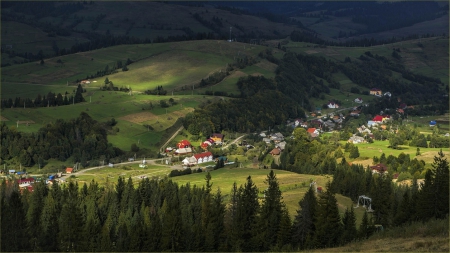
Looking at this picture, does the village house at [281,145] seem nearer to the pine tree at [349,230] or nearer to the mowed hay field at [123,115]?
the mowed hay field at [123,115]

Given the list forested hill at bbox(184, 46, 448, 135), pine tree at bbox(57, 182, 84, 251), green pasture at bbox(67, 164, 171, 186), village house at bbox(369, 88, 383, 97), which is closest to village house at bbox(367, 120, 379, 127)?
forested hill at bbox(184, 46, 448, 135)

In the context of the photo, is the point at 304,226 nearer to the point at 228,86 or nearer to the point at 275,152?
the point at 275,152

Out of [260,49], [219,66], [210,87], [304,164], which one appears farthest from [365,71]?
[304,164]

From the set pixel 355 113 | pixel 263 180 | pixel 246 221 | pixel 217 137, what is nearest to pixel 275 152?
pixel 217 137

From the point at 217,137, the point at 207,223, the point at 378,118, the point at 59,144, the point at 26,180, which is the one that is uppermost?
the point at 378,118

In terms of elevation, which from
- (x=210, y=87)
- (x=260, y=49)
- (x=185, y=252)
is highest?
(x=260, y=49)

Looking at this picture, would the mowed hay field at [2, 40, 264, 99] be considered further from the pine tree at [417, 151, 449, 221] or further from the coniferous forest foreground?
the pine tree at [417, 151, 449, 221]

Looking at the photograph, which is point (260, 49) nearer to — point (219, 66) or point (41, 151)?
point (219, 66)
